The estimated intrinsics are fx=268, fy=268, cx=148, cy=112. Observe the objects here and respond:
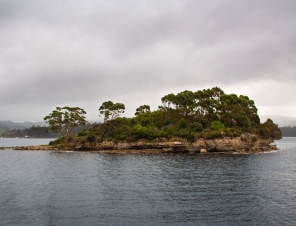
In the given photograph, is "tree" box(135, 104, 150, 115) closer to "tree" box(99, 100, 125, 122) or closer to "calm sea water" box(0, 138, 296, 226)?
"tree" box(99, 100, 125, 122)

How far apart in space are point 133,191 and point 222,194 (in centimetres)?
1056

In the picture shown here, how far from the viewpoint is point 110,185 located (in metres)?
36.4

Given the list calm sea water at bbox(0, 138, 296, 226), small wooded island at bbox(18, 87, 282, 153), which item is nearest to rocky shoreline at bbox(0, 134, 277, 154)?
small wooded island at bbox(18, 87, 282, 153)

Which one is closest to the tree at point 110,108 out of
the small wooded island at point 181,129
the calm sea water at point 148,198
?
the small wooded island at point 181,129

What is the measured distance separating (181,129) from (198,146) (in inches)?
394

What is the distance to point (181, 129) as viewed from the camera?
98.0 m

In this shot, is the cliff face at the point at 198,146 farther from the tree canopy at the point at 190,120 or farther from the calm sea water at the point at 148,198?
the calm sea water at the point at 148,198

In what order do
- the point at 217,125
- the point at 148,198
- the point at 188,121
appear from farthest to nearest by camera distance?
the point at 188,121 → the point at 217,125 → the point at 148,198

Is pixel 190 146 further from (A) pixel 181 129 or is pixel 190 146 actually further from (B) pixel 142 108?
(B) pixel 142 108

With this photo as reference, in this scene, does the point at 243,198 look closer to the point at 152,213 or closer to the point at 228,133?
the point at 152,213

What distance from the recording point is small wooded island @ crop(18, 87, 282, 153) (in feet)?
300

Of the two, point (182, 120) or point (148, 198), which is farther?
point (182, 120)

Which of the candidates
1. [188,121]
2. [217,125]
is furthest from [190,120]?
[217,125]

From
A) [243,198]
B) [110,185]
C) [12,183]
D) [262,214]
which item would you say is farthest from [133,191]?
[12,183]
